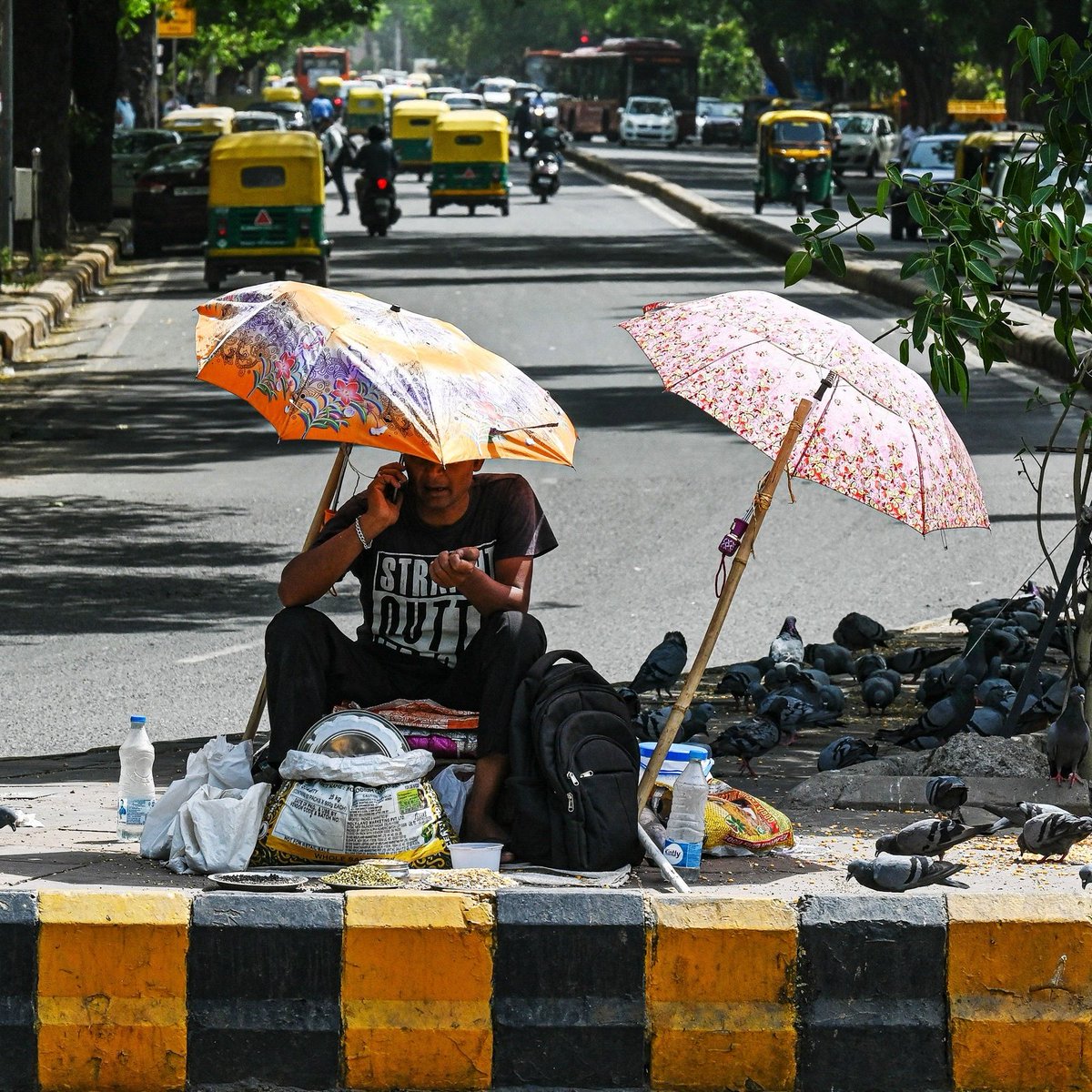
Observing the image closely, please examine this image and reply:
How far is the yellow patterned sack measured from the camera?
5.31m

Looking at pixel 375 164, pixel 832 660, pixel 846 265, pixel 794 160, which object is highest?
pixel 794 160

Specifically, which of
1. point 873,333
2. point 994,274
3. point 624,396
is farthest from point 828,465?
point 873,333

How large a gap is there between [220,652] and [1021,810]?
156 inches

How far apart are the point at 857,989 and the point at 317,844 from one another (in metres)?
1.33

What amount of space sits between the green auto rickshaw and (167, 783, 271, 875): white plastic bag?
33.1m

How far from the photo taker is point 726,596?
5289 mm

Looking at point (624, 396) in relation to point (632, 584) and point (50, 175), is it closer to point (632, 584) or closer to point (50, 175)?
point (632, 584)

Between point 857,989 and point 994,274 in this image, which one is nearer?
point 857,989

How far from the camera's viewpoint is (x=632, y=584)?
10.1m

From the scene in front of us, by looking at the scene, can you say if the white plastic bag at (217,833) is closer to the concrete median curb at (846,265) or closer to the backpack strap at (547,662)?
the backpack strap at (547,662)

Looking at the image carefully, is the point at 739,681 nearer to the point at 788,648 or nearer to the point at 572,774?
the point at 788,648

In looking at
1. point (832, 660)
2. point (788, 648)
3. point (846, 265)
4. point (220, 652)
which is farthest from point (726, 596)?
point (846, 265)

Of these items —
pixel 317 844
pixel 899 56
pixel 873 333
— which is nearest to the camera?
pixel 317 844

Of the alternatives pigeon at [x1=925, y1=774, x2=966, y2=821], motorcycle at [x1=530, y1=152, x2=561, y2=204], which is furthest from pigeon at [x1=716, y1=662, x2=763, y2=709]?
motorcycle at [x1=530, y1=152, x2=561, y2=204]
